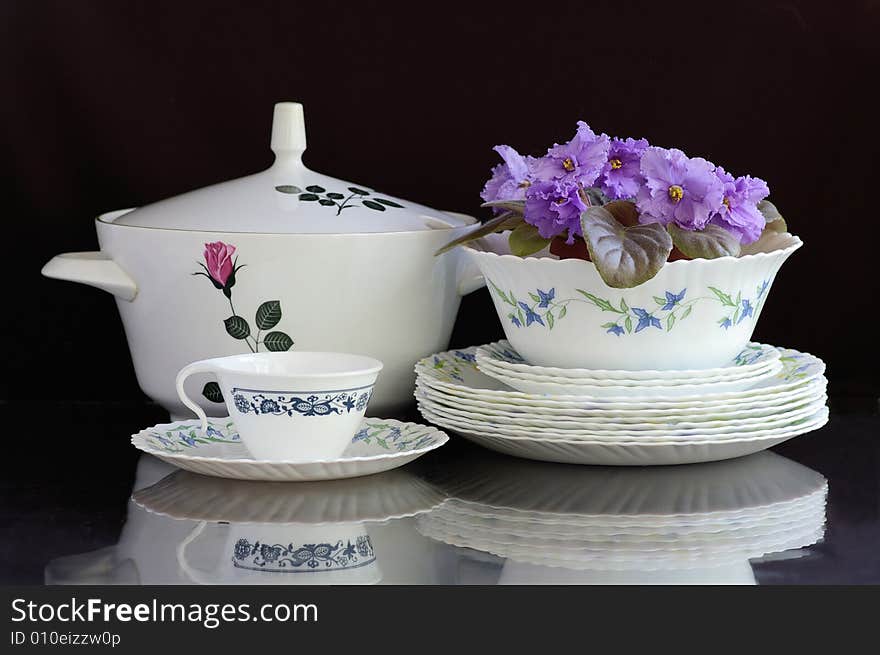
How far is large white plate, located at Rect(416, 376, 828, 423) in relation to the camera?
993 mm

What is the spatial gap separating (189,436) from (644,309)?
0.41 m

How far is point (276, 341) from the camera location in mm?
1127

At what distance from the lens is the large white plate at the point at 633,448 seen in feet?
3.32

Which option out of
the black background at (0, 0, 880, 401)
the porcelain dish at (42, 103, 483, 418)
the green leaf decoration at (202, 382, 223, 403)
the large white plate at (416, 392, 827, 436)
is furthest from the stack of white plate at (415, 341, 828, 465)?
the black background at (0, 0, 880, 401)

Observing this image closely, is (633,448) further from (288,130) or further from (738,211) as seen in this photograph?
(288,130)

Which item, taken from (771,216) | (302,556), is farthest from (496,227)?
(302,556)

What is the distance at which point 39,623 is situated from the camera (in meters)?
0.77

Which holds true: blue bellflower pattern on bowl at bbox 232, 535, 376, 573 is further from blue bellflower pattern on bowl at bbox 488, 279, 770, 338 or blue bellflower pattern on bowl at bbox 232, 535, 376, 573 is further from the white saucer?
blue bellflower pattern on bowl at bbox 488, 279, 770, 338

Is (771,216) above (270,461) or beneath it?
above

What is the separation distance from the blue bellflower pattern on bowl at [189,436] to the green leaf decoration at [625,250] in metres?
0.37

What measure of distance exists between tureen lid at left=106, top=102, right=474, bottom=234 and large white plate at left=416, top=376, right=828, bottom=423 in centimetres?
20

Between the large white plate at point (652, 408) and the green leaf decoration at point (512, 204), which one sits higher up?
the green leaf decoration at point (512, 204)

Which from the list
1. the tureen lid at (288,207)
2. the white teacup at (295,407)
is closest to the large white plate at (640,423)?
the white teacup at (295,407)

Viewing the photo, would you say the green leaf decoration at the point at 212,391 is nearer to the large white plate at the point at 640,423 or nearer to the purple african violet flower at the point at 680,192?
the large white plate at the point at 640,423
